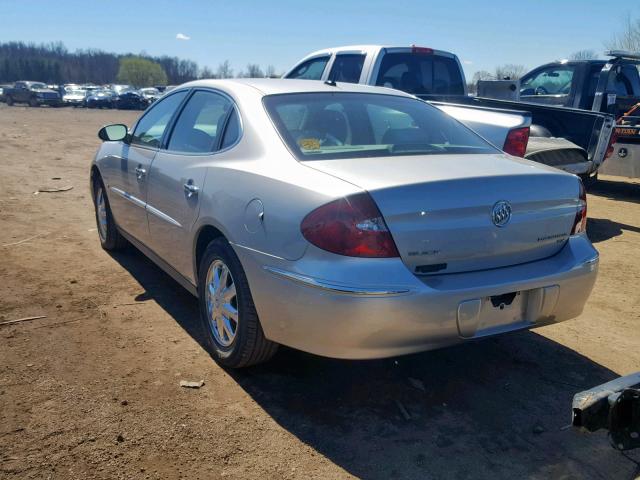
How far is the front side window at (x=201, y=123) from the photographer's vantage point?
380cm

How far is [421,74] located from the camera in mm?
8133

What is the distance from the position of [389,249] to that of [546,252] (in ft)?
Result: 3.35

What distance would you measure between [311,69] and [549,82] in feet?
17.1

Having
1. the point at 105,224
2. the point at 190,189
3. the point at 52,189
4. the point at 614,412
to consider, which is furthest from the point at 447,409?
the point at 52,189

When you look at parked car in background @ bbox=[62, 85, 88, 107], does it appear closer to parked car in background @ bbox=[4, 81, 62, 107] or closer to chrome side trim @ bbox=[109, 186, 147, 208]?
parked car in background @ bbox=[4, 81, 62, 107]

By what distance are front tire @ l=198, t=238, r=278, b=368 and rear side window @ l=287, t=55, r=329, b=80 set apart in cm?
537

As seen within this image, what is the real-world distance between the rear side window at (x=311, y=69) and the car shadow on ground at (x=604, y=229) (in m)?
4.00

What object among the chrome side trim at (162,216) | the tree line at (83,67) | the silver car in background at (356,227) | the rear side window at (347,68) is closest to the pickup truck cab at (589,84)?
the rear side window at (347,68)

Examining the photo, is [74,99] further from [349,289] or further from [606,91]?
[349,289]

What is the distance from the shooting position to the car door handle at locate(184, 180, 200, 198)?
3.63 meters

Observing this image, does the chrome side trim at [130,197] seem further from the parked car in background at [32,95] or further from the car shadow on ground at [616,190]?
the parked car in background at [32,95]

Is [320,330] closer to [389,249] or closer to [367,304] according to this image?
[367,304]

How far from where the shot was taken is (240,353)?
10.8 feet

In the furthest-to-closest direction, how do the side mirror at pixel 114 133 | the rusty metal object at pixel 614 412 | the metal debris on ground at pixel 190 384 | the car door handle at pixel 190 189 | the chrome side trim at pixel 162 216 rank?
the side mirror at pixel 114 133
the chrome side trim at pixel 162 216
the car door handle at pixel 190 189
the metal debris on ground at pixel 190 384
the rusty metal object at pixel 614 412
